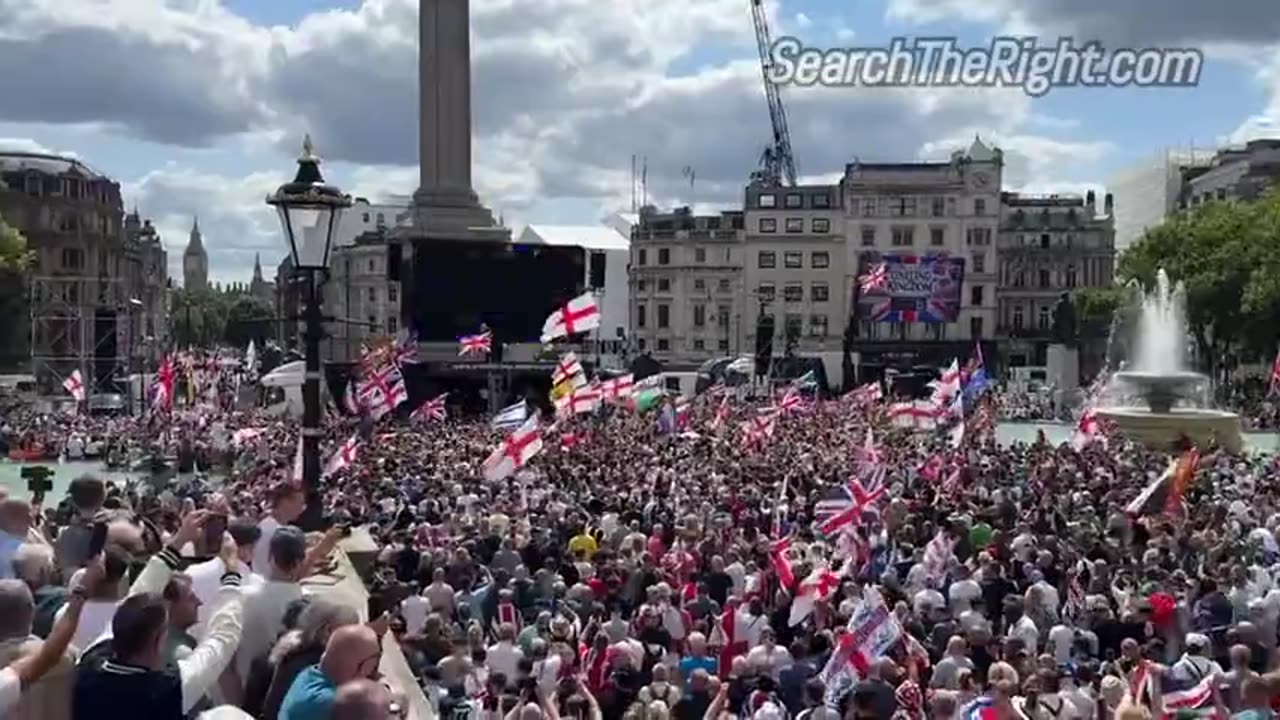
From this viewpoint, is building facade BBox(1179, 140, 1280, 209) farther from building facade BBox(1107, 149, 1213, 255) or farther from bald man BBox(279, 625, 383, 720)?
bald man BBox(279, 625, 383, 720)

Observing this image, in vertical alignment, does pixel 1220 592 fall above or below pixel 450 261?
below

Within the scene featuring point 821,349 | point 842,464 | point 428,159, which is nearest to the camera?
point 842,464

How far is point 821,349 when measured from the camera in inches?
4508

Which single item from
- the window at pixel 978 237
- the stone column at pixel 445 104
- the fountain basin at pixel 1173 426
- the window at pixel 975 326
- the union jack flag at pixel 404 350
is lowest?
the fountain basin at pixel 1173 426

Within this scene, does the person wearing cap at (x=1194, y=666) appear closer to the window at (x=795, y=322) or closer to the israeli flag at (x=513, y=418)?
the israeli flag at (x=513, y=418)

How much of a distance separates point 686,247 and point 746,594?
106184mm

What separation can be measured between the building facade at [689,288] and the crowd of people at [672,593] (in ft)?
297

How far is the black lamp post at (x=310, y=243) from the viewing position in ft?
41.8

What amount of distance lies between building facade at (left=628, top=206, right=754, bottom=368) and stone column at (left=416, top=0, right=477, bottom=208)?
4250 centimetres

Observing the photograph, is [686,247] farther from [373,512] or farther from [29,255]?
[373,512]

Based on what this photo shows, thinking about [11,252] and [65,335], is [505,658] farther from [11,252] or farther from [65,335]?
[65,335]

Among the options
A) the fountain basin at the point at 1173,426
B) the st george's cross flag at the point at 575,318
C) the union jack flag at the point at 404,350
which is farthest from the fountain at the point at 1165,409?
the union jack flag at the point at 404,350

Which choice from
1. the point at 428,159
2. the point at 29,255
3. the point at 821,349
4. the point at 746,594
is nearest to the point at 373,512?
the point at 746,594

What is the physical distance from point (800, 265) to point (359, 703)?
377ft
